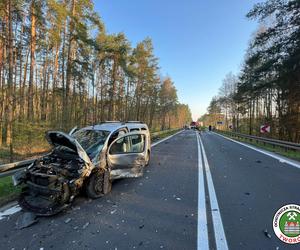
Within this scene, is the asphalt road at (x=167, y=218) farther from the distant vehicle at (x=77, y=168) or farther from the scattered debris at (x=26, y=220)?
the distant vehicle at (x=77, y=168)

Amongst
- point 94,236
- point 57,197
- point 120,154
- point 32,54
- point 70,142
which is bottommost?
point 94,236

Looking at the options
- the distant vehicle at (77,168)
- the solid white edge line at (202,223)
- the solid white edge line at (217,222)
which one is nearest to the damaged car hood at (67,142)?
the distant vehicle at (77,168)

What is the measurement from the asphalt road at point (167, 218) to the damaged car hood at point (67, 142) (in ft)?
3.50

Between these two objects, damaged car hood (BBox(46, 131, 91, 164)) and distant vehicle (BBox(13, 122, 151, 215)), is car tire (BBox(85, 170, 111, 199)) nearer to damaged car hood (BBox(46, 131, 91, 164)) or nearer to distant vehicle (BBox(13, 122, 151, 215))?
distant vehicle (BBox(13, 122, 151, 215))

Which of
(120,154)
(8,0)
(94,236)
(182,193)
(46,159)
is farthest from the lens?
(8,0)

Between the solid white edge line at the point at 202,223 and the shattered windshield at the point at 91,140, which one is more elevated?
the shattered windshield at the point at 91,140

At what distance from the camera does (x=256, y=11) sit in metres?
16.8

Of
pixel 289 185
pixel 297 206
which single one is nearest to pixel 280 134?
pixel 289 185

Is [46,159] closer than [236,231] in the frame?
No

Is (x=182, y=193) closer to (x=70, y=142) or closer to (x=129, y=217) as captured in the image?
(x=129, y=217)

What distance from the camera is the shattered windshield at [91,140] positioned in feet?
20.0

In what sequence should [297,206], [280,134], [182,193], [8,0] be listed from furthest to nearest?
[280,134], [8,0], [182,193], [297,206]

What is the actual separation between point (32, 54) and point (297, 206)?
21337 millimetres

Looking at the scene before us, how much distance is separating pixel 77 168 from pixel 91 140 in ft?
5.35
